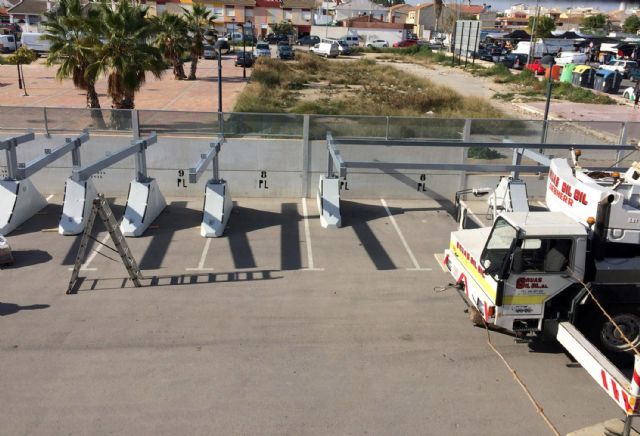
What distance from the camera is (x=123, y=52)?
67.2ft

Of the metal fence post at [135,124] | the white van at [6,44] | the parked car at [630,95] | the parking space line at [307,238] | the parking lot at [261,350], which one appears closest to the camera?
the parking lot at [261,350]

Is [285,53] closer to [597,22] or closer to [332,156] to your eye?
[332,156]

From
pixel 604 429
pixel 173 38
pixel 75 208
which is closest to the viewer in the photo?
pixel 604 429

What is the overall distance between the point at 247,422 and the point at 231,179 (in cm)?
1067

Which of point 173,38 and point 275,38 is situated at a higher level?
point 173,38

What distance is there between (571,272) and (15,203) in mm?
12370

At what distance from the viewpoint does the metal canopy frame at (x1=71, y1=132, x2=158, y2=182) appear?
1237 centimetres

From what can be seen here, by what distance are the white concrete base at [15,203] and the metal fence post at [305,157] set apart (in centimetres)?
711

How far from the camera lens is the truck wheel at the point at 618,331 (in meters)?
8.54

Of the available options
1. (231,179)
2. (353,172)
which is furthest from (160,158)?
(353,172)

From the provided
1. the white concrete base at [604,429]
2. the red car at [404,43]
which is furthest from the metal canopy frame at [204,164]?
the red car at [404,43]

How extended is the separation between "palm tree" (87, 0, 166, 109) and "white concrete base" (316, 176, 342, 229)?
8.78m

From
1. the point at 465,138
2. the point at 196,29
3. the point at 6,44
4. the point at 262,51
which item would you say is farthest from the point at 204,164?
the point at 6,44

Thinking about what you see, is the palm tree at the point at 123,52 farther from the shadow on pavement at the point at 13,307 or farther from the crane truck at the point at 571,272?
the crane truck at the point at 571,272
